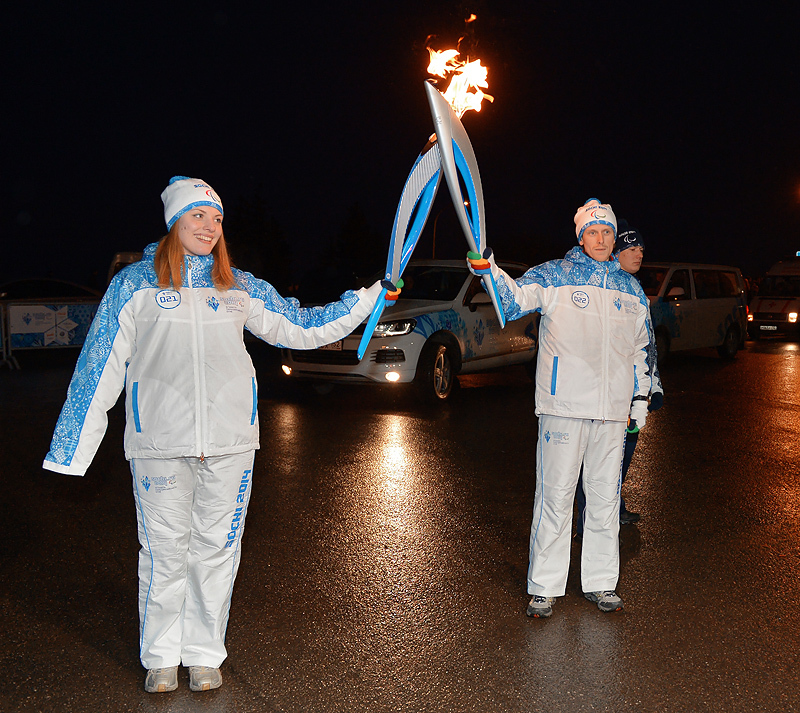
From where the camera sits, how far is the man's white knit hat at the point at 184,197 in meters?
3.26

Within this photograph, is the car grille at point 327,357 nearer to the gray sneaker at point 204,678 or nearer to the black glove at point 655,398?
the black glove at point 655,398

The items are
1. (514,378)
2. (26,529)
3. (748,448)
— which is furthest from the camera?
(514,378)

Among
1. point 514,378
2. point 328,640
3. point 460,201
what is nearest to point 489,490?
point 328,640

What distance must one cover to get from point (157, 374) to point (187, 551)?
775 millimetres

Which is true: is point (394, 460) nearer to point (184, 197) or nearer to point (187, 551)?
point (187, 551)

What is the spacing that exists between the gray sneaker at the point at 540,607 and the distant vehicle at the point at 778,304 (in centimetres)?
2093

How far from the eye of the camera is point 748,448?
8141mm

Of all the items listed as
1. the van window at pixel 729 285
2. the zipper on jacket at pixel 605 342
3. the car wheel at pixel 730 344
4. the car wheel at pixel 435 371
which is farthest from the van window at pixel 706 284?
the zipper on jacket at pixel 605 342

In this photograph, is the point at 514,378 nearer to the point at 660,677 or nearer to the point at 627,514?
the point at 627,514

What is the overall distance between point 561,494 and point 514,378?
9.92 metres

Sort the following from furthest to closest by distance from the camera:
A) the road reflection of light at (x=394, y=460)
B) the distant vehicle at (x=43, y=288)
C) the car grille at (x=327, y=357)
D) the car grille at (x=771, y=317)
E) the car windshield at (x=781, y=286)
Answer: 1. the car windshield at (x=781, y=286)
2. the car grille at (x=771, y=317)
3. the distant vehicle at (x=43, y=288)
4. the car grille at (x=327, y=357)
5. the road reflection of light at (x=394, y=460)

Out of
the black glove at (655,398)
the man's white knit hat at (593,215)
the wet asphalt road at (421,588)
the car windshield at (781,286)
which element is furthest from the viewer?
the car windshield at (781,286)

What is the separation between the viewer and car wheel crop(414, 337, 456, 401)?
33.4 ft

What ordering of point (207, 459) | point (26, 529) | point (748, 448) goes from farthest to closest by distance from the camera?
1. point (748, 448)
2. point (26, 529)
3. point (207, 459)
